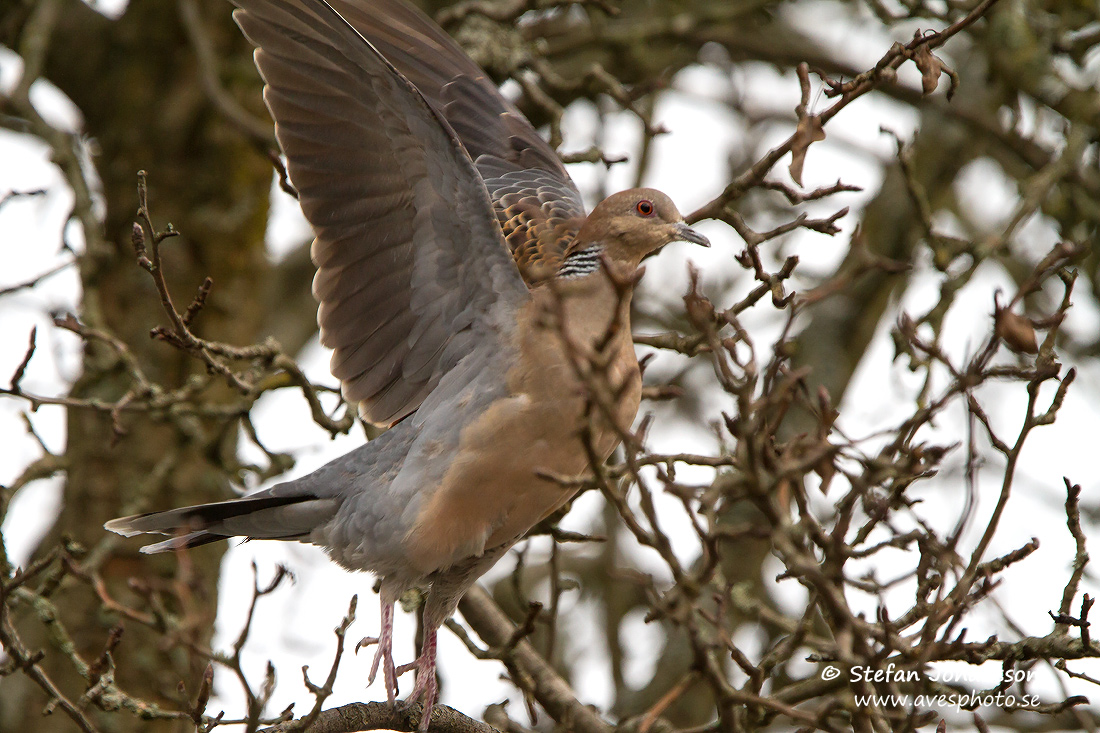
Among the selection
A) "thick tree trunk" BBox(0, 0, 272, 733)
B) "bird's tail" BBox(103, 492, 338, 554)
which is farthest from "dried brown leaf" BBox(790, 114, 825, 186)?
"thick tree trunk" BBox(0, 0, 272, 733)

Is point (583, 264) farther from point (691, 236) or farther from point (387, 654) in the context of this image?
point (387, 654)

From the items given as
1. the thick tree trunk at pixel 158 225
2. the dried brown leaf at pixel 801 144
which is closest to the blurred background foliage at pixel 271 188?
the thick tree trunk at pixel 158 225

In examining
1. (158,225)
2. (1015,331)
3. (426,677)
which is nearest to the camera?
(1015,331)

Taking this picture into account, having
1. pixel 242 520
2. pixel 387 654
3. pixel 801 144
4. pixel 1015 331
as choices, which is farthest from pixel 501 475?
pixel 1015 331

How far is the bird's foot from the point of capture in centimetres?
362

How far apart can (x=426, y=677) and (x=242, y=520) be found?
86 cm

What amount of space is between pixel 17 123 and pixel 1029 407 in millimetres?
4919

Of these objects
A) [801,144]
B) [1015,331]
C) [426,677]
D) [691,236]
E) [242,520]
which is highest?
[691,236]

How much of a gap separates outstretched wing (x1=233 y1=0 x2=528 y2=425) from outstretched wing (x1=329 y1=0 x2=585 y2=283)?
1.76ft

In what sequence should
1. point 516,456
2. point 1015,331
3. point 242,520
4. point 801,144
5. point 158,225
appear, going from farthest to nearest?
point 158,225, point 242,520, point 516,456, point 801,144, point 1015,331

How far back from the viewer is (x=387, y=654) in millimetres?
3727

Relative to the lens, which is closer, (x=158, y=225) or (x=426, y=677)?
(x=426, y=677)

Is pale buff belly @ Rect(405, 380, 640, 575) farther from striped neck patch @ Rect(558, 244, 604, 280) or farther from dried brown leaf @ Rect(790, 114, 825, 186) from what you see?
dried brown leaf @ Rect(790, 114, 825, 186)

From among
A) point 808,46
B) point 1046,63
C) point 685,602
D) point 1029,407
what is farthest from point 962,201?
point 685,602
